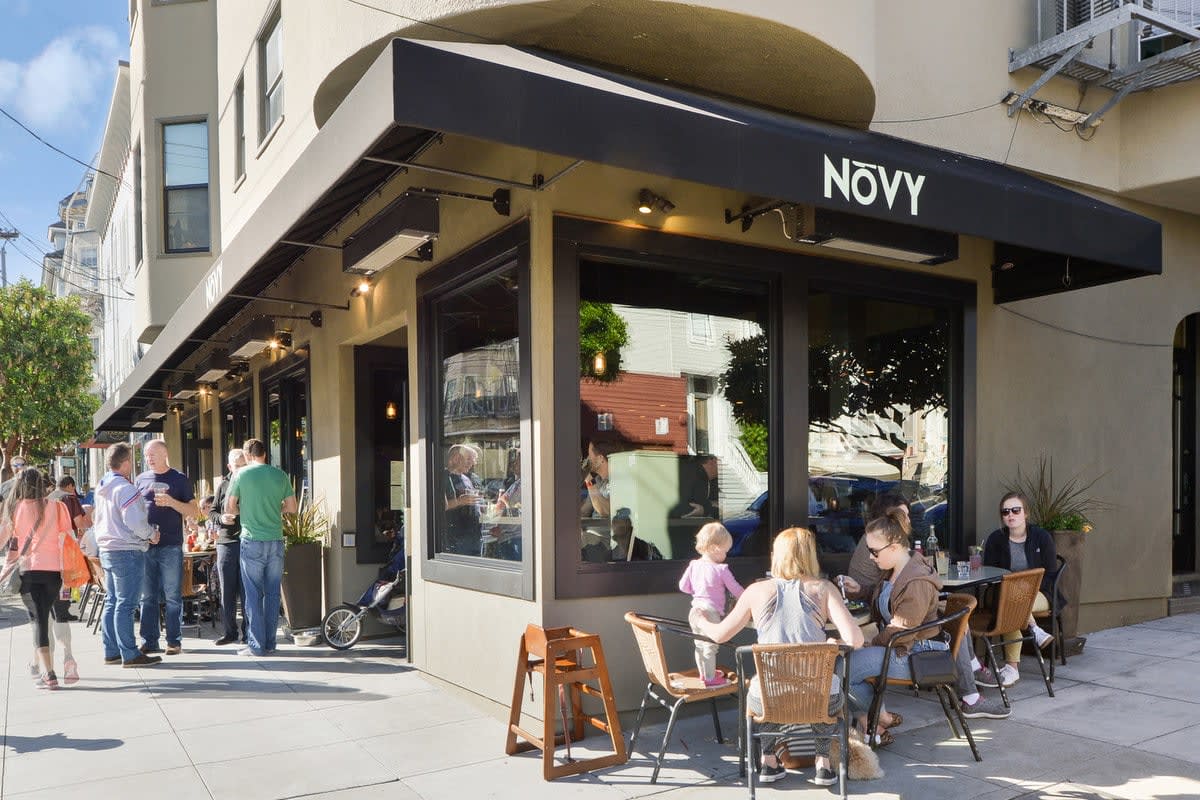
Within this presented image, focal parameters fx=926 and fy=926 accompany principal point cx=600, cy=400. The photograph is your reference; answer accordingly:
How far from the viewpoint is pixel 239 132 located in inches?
486

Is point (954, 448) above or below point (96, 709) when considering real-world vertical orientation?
above

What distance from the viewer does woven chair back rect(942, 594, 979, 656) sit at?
5273 millimetres

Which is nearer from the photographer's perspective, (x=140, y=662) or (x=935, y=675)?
(x=935, y=675)

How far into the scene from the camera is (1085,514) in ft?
28.9

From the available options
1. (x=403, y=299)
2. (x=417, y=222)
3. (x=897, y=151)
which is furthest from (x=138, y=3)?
(x=897, y=151)

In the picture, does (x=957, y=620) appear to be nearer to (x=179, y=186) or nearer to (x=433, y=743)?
(x=433, y=743)

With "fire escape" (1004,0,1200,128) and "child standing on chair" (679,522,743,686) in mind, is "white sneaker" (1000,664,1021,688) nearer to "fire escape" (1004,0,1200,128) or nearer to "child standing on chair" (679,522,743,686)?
"child standing on chair" (679,522,743,686)

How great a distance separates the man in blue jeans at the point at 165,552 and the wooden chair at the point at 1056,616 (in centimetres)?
729

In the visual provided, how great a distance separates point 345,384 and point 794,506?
15.5 ft

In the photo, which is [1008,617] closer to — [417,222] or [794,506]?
[794,506]

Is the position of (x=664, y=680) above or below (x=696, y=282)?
below

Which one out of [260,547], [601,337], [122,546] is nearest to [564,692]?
[601,337]

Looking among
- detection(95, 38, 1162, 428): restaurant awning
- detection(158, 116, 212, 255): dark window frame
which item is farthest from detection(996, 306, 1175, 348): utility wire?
detection(158, 116, 212, 255): dark window frame

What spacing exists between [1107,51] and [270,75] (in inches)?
344
